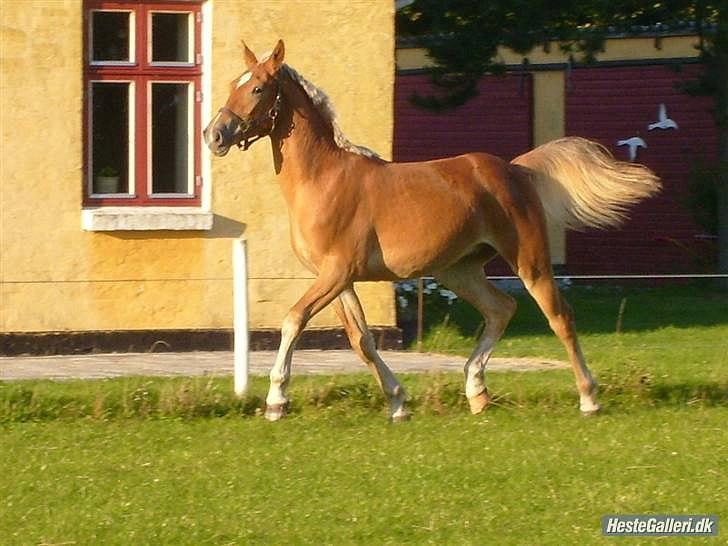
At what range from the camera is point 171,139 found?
14102 millimetres

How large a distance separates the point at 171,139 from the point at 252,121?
182 inches

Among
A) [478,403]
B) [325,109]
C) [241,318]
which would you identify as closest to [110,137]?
[241,318]

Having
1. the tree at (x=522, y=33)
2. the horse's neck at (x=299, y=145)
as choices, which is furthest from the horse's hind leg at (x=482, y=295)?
the tree at (x=522, y=33)

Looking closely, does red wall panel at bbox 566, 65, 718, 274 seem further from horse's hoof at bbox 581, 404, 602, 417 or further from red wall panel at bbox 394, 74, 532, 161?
horse's hoof at bbox 581, 404, 602, 417

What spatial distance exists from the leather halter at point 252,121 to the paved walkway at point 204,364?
299cm

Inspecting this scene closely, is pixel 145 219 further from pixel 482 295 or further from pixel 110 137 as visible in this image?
pixel 482 295

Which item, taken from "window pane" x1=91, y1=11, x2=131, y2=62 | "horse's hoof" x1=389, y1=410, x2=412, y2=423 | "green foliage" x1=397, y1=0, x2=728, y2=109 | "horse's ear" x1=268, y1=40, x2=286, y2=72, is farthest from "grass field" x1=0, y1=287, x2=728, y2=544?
"green foliage" x1=397, y1=0, x2=728, y2=109

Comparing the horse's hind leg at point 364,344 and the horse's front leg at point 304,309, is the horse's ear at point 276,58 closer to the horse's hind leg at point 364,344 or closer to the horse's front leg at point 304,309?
the horse's front leg at point 304,309

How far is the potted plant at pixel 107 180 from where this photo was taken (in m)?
13.9

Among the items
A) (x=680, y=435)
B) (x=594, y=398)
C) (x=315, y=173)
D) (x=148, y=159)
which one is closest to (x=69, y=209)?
(x=148, y=159)

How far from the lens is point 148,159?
13969 mm

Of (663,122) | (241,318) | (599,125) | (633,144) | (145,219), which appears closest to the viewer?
(241,318)

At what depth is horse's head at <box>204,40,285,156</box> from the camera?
9.51m

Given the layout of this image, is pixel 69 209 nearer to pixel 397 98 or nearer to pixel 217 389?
pixel 217 389
